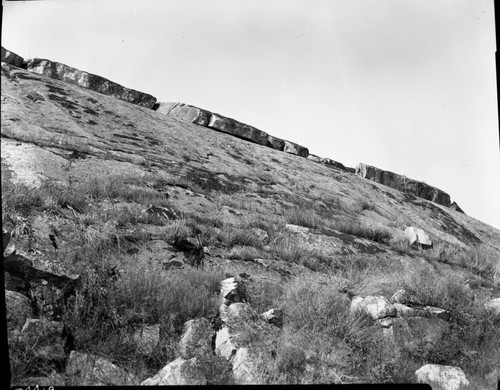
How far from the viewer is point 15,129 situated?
12.0 metres

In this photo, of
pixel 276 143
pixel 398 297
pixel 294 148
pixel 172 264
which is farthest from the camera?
pixel 276 143

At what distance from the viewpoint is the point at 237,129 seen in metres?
24.8

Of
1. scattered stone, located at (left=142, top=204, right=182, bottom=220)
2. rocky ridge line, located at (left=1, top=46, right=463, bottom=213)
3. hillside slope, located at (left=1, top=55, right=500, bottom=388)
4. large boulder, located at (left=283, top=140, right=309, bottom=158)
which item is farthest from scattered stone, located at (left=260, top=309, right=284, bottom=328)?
large boulder, located at (left=283, top=140, right=309, bottom=158)

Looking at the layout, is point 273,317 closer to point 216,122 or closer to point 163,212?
point 163,212

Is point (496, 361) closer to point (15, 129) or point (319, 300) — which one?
point (319, 300)

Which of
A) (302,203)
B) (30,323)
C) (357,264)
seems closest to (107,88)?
(302,203)

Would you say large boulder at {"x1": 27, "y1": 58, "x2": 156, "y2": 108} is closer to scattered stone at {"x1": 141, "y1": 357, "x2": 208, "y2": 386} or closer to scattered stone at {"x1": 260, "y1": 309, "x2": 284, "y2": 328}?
scattered stone at {"x1": 260, "y1": 309, "x2": 284, "y2": 328}

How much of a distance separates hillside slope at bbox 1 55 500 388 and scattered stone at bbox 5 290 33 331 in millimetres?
127

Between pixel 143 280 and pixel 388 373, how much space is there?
2.88 m

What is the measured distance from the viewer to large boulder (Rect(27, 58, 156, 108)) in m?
21.7

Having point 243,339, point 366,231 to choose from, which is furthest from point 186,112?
point 243,339

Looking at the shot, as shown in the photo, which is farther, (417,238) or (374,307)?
(417,238)

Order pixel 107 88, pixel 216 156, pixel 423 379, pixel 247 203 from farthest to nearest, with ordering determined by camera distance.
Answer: pixel 107 88 → pixel 216 156 → pixel 247 203 → pixel 423 379

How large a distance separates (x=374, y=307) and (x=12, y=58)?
21.2 meters
